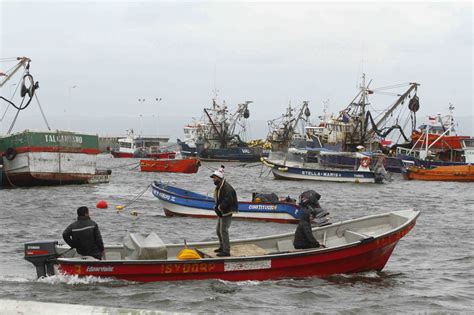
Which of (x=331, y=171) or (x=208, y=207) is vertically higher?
(x=331, y=171)

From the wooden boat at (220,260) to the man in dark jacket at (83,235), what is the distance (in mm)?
200

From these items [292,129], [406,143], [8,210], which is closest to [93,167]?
[8,210]

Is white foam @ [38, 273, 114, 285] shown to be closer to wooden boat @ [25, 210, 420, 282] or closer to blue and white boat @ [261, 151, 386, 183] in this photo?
wooden boat @ [25, 210, 420, 282]

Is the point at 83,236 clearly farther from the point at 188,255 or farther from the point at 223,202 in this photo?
the point at 223,202

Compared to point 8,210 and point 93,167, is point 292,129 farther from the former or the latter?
point 8,210

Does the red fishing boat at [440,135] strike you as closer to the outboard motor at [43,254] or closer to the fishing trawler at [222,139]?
the fishing trawler at [222,139]

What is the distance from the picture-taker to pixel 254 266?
1377 cm

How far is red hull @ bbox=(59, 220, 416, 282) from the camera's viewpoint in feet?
43.6

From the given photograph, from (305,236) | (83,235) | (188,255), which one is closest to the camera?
(83,235)

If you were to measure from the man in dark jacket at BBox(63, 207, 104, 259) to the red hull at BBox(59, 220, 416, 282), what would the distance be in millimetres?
328

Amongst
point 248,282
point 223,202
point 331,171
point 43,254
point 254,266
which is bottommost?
point 248,282

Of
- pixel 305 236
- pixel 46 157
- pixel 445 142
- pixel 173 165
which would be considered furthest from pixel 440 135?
pixel 305 236

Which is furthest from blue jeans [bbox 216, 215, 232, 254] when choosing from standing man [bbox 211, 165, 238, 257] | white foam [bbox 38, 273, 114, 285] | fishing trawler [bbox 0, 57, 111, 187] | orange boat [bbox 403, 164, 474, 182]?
orange boat [bbox 403, 164, 474, 182]

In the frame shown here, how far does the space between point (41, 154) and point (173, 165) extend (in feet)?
86.8
